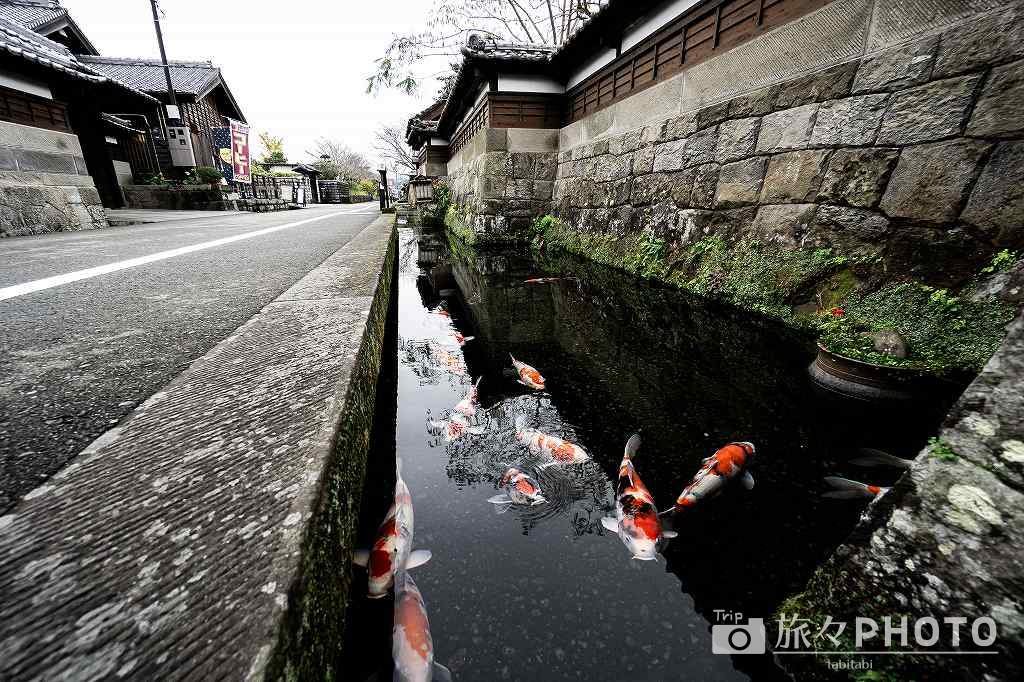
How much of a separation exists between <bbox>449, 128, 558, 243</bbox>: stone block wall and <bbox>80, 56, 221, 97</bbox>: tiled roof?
62.2 feet

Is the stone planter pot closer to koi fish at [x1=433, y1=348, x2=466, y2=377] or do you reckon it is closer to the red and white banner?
koi fish at [x1=433, y1=348, x2=466, y2=377]

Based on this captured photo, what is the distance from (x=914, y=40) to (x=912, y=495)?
12.1 feet

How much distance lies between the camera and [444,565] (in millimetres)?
1265

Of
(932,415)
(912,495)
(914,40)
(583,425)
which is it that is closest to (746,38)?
(914,40)

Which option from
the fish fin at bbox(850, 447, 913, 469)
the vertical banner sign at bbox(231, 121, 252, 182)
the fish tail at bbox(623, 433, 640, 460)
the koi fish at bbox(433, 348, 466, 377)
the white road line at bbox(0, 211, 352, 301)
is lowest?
the koi fish at bbox(433, 348, 466, 377)

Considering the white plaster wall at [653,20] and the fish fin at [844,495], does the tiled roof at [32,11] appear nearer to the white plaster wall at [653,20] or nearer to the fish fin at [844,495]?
the white plaster wall at [653,20]

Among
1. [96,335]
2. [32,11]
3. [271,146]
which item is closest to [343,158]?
[271,146]

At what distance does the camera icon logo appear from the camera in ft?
3.42

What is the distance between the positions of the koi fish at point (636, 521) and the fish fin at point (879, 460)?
1002 mm

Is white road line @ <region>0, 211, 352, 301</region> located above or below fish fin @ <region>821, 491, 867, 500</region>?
above

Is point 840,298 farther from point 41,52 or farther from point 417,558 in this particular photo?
point 41,52

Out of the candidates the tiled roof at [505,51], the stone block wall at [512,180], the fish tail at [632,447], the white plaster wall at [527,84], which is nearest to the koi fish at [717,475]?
the fish tail at [632,447]

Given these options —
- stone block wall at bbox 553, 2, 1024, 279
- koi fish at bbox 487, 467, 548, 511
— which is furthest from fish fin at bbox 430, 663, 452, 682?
stone block wall at bbox 553, 2, 1024, 279

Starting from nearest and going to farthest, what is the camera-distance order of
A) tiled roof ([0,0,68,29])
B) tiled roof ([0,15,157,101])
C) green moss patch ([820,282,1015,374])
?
green moss patch ([820,282,1015,374])
tiled roof ([0,15,157,101])
tiled roof ([0,0,68,29])
